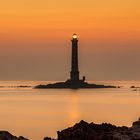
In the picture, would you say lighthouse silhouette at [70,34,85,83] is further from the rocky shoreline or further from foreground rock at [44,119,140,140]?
foreground rock at [44,119,140,140]

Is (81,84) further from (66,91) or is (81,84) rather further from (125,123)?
(125,123)

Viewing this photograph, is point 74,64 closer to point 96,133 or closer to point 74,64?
point 74,64

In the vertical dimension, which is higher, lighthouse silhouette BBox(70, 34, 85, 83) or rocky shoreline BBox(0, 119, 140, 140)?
lighthouse silhouette BBox(70, 34, 85, 83)

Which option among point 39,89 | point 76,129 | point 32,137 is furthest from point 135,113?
point 39,89

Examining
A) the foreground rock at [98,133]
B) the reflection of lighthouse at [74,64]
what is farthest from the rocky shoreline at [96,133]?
the reflection of lighthouse at [74,64]

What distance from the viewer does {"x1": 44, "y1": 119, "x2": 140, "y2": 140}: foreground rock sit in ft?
58.8

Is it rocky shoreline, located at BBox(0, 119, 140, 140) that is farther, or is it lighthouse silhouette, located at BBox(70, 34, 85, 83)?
lighthouse silhouette, located at BBox(70, 34, 85, 83)

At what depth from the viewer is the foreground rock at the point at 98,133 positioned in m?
17.9

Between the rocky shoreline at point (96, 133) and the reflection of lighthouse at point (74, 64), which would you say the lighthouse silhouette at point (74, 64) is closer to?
the reflection of lighthouse at point (74, 64)

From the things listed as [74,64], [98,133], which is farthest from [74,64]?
[98,133]

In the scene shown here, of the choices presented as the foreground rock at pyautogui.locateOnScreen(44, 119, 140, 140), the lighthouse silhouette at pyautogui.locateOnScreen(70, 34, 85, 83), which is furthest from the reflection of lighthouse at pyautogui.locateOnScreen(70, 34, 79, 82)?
the foreground rock at pyautogui.locateOnScreen(44, 119, 140, 140)

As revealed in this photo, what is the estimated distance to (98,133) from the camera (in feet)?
61.0

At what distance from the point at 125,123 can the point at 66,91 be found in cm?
5209

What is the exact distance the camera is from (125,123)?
36.2 metres
